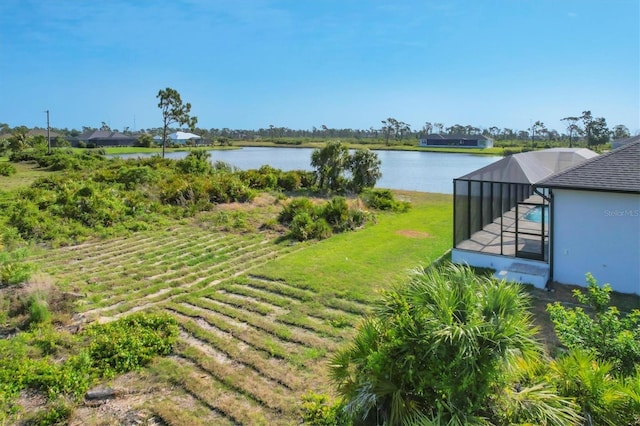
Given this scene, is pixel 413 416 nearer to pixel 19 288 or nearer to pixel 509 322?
pixel 509 322

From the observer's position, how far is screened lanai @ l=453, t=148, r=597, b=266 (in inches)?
353

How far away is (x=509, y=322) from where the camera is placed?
10.6 ft

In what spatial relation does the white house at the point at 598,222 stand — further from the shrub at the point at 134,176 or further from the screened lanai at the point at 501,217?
the shrub at the point at 134,176

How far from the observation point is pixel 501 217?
10125 mm

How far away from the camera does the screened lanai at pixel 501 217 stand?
8961 millimetres

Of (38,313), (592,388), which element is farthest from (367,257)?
(592,388)

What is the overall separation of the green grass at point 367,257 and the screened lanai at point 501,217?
1077 millimetres

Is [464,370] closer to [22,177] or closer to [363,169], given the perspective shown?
[363,169]

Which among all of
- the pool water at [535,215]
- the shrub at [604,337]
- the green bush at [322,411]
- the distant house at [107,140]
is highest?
the distant house at [107,140]

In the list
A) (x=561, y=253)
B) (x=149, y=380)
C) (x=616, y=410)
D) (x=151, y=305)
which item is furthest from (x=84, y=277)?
(x=561, y=253)

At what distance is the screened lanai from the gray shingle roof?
0.53 metres

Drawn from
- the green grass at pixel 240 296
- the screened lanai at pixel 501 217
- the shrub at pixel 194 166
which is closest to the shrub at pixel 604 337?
the green grass at pixel 240 296

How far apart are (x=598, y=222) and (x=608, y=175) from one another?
96cm

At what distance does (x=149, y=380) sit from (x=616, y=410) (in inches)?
188
